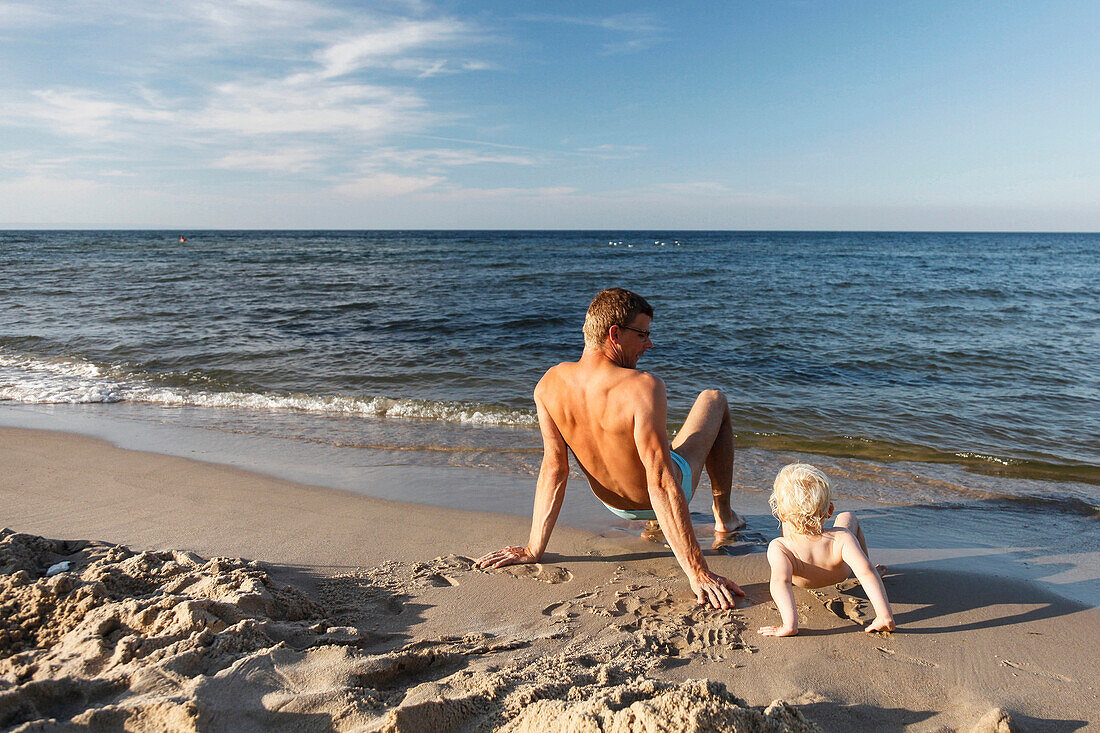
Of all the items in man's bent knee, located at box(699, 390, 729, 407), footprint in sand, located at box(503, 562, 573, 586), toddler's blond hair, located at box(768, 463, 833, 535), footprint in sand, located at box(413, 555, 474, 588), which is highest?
man's bent knee, located at box(699, 390, 729, 407)

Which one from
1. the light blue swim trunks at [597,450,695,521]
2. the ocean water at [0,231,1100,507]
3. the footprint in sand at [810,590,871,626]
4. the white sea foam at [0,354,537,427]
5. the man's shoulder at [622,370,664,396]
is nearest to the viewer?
the footprint in sand at [810,590,871,626]

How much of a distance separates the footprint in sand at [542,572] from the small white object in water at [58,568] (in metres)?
2.01

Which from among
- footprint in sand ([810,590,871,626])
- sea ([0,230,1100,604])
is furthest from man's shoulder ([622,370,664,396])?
sea ([0,230,1100,604])

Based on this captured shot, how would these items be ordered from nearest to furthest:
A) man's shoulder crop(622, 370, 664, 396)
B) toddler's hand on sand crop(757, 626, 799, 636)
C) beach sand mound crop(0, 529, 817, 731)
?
beach sand mound crop(0, 529, 817, 731), toddler's hand on sand crop(757, 626, 799, 636), man's shoulder crop(622, 370, 664, 396)

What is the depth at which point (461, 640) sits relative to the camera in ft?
8.61

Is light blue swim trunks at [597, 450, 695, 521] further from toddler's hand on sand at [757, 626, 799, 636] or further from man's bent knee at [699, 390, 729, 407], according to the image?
toddler's hand on sand at [757, 626, 799, 636]

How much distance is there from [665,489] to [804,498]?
62cm

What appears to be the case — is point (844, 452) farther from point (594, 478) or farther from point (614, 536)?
point (594, 478)

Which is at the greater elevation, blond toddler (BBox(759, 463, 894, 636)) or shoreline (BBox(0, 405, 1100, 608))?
blond toddler (BBox(759, 463, 894, 636))

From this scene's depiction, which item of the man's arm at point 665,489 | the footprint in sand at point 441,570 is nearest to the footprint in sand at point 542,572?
the footprint in sand at point 441,570

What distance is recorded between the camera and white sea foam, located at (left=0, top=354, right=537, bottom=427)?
23.2 ft

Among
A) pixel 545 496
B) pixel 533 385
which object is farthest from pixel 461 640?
pixel 533 385

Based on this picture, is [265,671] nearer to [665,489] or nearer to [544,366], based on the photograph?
[665,489]

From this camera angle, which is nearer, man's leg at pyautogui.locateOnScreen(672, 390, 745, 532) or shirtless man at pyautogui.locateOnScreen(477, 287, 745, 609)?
shirtless man at pyautogui.locateOnScreen(477, 287, 745, 609)
